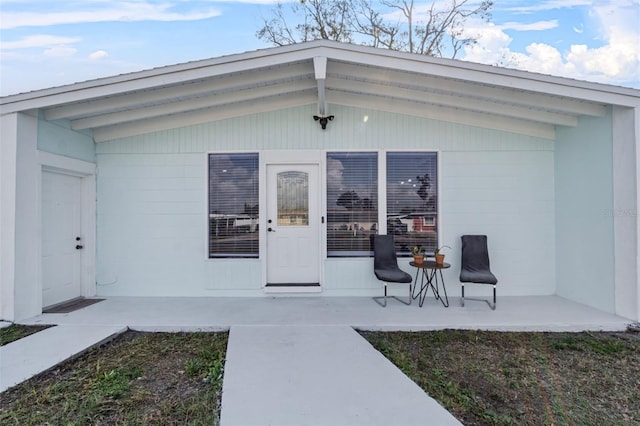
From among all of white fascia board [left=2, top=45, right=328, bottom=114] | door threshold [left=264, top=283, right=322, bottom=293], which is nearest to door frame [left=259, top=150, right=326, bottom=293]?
door threshold [left=264, top=283, right=322, bottom=293]

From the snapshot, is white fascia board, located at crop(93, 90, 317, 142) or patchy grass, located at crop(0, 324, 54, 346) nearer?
patchy grass, located at crop(0, 324, 54, 346)

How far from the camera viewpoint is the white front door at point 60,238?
13.4ft

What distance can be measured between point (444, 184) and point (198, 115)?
386 cm

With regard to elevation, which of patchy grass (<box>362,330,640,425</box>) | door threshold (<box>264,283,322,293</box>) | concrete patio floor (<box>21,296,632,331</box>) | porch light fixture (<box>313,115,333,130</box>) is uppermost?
porch light fixture (<box>313,115,333,130</box>)

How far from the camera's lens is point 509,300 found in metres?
4.53

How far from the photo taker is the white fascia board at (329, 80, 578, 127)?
4.40 meters

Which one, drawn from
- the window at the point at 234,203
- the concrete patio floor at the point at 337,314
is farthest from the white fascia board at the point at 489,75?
the concrete patio floor at the point at 337,314

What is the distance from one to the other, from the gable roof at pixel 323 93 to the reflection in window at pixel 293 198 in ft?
3.43

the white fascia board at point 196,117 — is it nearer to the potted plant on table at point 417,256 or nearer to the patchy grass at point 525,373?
the potted plant on table at point 417,256

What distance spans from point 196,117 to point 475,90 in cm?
392

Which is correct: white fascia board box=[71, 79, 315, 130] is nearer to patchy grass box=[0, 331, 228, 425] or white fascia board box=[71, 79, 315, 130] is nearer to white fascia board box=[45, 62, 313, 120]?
white fascia board box=[45, 62, 313, 120]

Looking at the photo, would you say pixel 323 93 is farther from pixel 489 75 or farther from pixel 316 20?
pixel 316 20

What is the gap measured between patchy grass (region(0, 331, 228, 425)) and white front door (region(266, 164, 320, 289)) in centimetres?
187

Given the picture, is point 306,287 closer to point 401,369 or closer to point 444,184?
point 401,369
